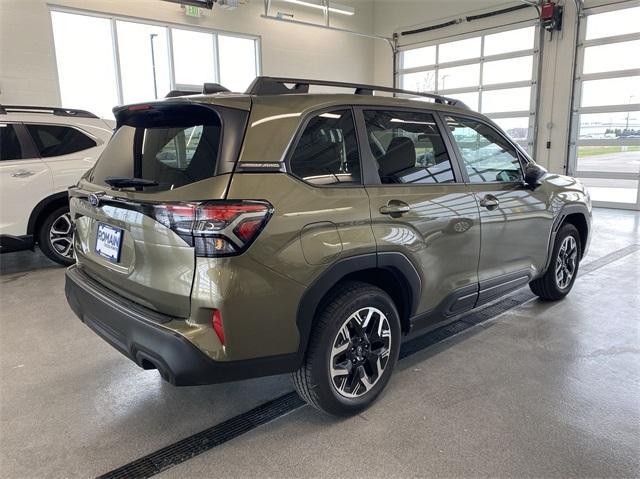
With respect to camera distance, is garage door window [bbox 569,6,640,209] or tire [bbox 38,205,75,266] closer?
tire [bbox 38,205,75,266]

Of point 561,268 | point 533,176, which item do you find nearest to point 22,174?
point 533,176

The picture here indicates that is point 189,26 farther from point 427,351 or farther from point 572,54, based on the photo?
point 427,351

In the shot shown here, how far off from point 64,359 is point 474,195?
2.65 meters

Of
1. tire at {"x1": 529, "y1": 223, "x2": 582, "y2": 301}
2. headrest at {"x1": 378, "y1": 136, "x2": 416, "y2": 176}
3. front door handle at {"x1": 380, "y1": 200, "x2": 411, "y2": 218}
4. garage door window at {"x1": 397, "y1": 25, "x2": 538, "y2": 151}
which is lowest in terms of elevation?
tire at {"x1": 529, "y1": 223, "x2": 582, "y2": 301}

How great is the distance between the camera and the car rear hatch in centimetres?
171

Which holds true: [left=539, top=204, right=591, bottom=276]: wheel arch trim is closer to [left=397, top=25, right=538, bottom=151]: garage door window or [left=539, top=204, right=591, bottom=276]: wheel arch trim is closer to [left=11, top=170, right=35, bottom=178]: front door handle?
[left=11, top=170, right=35, bottom=178]: front door handle

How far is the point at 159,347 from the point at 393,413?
3.84ft

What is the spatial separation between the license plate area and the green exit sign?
358 inches

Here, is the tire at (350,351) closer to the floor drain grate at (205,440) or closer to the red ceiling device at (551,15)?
the floor drain grate at (205,440)

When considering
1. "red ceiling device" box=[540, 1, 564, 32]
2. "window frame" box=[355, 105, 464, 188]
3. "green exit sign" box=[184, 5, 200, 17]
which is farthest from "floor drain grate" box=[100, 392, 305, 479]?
"red ceiling device" box=[540, 1, 564, 32]

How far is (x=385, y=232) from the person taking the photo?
2156 mm

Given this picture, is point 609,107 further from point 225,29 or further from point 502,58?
point 225,29

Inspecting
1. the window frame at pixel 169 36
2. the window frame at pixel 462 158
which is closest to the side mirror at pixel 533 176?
the window frame at pixel 462 158

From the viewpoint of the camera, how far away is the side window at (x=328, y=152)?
76.8 inches
